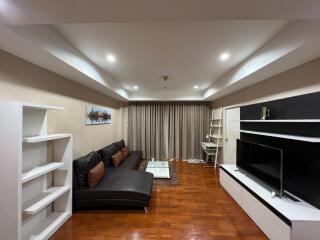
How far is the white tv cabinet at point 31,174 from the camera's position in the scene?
1843 millimetres

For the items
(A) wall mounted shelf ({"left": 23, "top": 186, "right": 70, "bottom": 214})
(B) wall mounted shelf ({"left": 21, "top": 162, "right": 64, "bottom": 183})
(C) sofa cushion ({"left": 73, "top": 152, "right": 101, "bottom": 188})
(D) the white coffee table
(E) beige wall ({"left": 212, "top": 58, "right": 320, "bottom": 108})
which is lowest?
(D) the white coffee table

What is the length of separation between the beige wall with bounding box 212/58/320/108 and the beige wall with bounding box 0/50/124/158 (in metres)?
3.44

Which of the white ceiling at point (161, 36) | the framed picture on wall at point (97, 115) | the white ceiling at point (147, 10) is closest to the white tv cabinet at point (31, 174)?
the white ceiling at point (161, 36)

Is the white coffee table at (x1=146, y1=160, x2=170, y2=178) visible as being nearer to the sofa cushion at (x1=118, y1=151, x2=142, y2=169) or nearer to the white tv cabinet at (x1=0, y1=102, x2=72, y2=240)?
the sofa cushion at (x1=118, y1=151, x2=142, y2=169)

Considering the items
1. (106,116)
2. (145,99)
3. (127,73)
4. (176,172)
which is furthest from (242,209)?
(145,99)

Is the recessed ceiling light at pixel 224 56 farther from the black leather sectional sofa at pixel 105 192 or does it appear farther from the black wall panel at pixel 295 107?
the black leather sectional sofa at pixel 105 192

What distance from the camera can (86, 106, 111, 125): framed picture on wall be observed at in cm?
411

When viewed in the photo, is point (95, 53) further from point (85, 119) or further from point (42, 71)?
point (85, 119)

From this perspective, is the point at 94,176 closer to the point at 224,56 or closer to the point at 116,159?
the point at 116,159

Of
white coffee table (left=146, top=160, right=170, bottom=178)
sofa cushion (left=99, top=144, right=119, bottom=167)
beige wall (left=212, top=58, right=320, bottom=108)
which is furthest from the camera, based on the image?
white coffee table (left=146, top=160, right=170, bottom=178)

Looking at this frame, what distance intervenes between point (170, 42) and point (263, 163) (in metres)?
2.26

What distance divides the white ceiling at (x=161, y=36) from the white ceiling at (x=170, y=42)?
1cm

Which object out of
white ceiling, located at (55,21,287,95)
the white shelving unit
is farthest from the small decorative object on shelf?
the white shelving unit

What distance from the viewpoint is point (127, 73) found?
404cm
